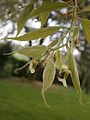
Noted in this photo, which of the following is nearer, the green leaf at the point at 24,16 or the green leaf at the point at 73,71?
the green leaf at the point at 73,71

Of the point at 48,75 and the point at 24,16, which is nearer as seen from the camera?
the point at 48,75

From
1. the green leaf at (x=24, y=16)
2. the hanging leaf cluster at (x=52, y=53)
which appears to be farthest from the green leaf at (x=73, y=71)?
the green leaf at (x=24, y=16)

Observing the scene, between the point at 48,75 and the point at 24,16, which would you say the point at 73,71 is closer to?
the point at 48,75

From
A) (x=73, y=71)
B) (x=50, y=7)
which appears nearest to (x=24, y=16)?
(x=50, y=7)

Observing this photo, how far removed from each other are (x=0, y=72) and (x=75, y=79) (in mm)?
11134

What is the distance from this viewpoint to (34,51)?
17.6 inches

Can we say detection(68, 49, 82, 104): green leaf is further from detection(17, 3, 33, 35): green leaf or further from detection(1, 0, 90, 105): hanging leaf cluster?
detection(17, 3, 33, 35): green leaf

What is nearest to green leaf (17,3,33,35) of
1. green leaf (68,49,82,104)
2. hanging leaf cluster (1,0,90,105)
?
hanging leaf cluster (1,0,90,105)

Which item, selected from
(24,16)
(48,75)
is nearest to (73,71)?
(48,75)

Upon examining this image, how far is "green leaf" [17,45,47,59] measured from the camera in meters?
0.44

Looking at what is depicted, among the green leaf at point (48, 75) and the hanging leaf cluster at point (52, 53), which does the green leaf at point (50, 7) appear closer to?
the hanging leaf cluster at point (52, 53)

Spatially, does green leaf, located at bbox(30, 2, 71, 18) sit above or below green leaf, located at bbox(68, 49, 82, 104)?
above

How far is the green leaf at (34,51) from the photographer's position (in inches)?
17.5

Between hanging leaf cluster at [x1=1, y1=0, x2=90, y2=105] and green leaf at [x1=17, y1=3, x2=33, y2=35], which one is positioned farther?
green leaf at [x1=17, y1=3, x2=33, y2=35]
